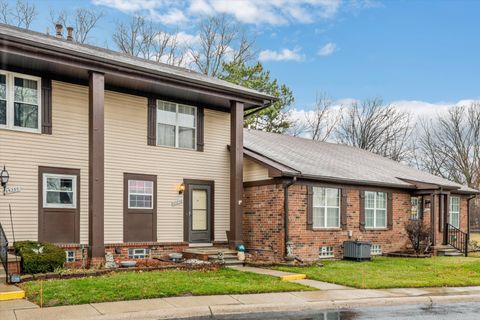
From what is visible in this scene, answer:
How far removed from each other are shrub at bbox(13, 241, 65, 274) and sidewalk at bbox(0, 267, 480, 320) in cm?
241

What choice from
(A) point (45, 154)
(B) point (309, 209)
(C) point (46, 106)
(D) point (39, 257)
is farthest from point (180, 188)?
(D) point (39, 257)

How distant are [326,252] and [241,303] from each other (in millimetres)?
9199

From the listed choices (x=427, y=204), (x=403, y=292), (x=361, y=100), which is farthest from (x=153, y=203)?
(x=361, y=100)

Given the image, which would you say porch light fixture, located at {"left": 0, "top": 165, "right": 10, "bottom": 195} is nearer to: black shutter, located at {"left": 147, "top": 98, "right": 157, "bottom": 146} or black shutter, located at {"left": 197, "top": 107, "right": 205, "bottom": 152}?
black shutter, located at {"left": 147, "top": 98, "right": 157, "bottom": 146}

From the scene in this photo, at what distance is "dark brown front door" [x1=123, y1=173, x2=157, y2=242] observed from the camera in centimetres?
1544

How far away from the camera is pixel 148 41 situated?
36.7 meters

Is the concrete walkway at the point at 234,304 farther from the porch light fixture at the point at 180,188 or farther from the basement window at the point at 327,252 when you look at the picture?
the porch light fixture at the point at 180,188

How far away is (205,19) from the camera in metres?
39.3

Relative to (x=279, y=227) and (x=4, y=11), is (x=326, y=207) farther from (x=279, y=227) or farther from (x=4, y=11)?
(x=4, y=11)

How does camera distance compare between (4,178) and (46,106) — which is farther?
(46,106)

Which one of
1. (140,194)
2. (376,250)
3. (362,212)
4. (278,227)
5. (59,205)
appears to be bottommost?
(376,250)

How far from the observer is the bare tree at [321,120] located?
45.9 metres

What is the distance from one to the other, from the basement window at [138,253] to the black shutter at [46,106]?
427 cm

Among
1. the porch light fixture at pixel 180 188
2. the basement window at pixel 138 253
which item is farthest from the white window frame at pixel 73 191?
the porch light fixture at pixel 180 188
